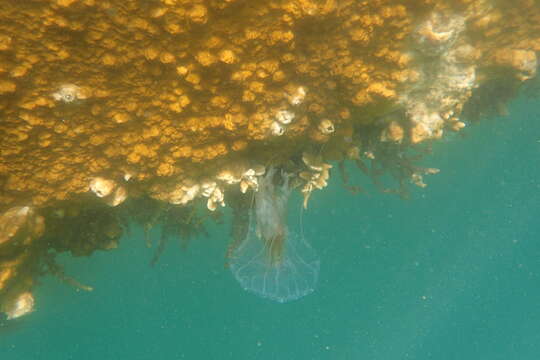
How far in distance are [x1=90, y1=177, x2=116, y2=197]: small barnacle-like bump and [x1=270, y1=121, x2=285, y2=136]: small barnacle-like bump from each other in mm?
1814

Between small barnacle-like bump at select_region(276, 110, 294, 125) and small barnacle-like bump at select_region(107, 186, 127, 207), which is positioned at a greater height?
small barnacle-like bump at select_region(276, 110, 294, 125)

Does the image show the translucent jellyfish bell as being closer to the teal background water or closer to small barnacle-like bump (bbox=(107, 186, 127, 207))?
small barnacle-like bump (bbox=(107, 186, 127, 207))

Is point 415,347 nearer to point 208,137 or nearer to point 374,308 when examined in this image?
point 374,308

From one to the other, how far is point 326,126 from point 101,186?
2.57 m

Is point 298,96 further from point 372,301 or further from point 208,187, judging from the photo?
point 372,301

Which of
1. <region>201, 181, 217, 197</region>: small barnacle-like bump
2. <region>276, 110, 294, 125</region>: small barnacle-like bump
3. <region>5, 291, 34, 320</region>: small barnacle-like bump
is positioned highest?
<region>276, 110, 294, 125</region>: small barnacle-like bump

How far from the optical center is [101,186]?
361 cm

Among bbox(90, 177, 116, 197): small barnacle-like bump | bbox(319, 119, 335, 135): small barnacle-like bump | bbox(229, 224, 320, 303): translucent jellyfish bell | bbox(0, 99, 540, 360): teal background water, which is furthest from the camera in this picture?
bbox(0, 99, 540, 360): teal background water

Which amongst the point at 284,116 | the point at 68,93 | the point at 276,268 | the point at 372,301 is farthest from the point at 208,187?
the point at 372,301

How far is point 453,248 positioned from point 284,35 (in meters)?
49.6

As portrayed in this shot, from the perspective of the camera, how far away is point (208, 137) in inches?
152

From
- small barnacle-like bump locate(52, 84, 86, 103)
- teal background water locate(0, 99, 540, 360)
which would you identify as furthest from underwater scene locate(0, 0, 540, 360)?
teal background water locate(0, 99, 540, 360)

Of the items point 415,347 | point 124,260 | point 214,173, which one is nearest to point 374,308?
point 415,347

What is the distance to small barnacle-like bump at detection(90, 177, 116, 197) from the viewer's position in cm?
360
